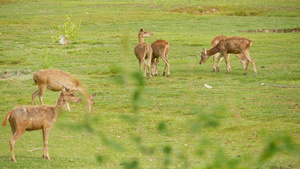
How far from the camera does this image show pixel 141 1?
4869 cm

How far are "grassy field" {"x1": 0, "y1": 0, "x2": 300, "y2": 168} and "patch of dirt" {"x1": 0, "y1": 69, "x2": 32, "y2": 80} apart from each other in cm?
8

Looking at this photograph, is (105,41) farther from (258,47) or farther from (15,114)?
(15,114)

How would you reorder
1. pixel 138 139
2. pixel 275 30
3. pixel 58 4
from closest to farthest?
1. pixel 138 139
2. pixel 275 30
3. pixel 58 4

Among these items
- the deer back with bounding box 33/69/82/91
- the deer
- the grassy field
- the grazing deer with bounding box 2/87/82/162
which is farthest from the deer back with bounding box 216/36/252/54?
the grazing deer with bounding box 2/87/82/162

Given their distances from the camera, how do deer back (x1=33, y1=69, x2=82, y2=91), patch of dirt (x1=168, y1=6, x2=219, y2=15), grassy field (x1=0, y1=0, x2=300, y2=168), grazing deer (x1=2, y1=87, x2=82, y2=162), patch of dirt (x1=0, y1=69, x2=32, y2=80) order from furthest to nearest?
patch of dirt (x1=168, y1=6, x2=219, y2=15) < patch of dirt (x1=0, y1=69, x2=32, y2=80) < deer back (x1=33, y1=69, x2=82, y2=91) < grazing deer (x1=2, y1=87, x2=82, y2=162) < grassy field (x1=0, y1=0, x2=300, y2=168)

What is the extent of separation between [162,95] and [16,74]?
23.2ft

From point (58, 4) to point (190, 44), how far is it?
87.0 feet

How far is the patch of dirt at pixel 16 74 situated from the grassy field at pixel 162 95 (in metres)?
0.08

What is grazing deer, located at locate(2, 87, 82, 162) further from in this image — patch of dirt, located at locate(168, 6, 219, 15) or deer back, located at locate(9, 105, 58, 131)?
patch of dirt, located at locate(168, 6, 219, 15)

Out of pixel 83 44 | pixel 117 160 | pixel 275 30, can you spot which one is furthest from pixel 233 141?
pixel 275 30

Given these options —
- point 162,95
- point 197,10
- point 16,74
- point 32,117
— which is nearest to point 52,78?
point 162,95

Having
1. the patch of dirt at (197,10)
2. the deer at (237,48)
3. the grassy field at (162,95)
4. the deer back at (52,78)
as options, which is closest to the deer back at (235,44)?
the deer at (237,48)

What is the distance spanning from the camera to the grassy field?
6.94ft

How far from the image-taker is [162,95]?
13492 mm
